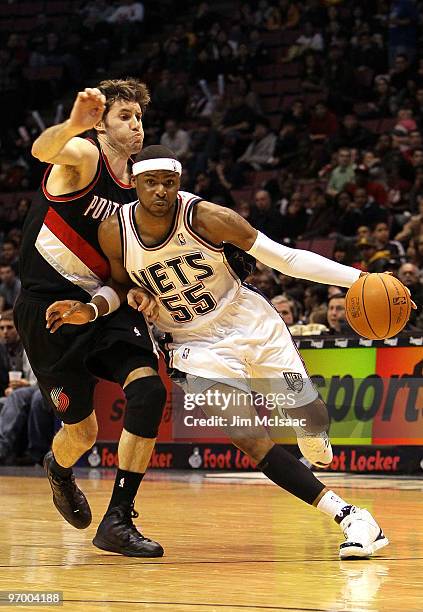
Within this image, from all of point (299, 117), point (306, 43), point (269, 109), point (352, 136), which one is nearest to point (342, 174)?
point (352, 136)

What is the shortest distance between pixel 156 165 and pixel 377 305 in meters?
1.14

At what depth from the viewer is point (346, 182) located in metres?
14.8

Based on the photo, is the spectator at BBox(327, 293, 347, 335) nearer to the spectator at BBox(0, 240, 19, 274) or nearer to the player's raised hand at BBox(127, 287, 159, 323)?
the player's raised hand at BBox(127, 287, 159, 323)

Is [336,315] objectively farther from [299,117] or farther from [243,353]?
[299,117]

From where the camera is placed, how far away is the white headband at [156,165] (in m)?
5.25

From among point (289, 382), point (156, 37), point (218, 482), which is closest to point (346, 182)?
point (218, 482)

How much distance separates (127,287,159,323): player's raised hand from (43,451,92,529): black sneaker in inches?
40.1

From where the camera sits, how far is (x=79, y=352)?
5.47m

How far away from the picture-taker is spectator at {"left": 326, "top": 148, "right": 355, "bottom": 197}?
1478 centimetres

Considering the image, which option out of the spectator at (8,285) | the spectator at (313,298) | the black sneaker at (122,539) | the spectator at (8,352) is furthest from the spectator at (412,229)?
the black sneaker at (122,539)

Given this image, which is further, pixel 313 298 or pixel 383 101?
pixel 383 101

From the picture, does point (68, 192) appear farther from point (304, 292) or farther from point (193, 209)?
point (304, 292)

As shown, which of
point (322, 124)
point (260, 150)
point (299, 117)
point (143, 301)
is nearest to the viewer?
point (143, 301)

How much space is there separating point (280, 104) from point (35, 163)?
4.06 m
